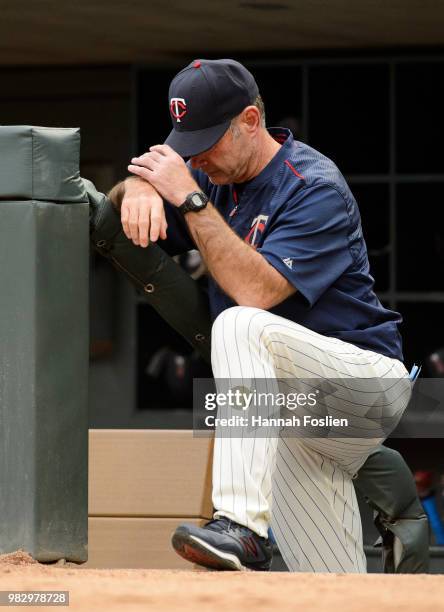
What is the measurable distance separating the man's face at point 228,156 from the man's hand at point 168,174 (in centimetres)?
8

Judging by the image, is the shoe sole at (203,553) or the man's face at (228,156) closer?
the shoe sole at (203,553)

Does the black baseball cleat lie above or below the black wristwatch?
below

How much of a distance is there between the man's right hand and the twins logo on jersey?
8.5 inches

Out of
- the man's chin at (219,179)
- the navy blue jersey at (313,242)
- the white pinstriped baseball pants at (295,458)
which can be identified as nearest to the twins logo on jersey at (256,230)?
the navy blue jersey at (313,242)

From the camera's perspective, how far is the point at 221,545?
2551mm

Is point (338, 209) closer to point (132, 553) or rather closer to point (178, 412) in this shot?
point (132, 553)

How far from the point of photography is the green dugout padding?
2869mm

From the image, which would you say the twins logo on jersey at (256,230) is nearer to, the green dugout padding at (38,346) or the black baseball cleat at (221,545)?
the green dugout padding at (38,346)

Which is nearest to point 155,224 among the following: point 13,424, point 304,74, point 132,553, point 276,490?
point 13,424

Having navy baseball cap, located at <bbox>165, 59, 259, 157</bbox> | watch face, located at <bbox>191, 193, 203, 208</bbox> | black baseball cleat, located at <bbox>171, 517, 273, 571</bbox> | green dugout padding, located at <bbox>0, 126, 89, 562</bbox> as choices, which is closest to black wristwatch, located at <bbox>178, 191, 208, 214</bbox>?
watch face, located at <bbox>191, 193, 203, 208</bbox>

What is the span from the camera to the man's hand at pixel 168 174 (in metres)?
2.95

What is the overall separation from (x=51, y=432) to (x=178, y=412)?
3449 millimetres

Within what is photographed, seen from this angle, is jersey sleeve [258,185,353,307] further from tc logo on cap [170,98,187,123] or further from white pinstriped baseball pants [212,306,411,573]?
tc logo on cap [170,98,187,123]

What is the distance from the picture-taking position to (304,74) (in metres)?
5.91
